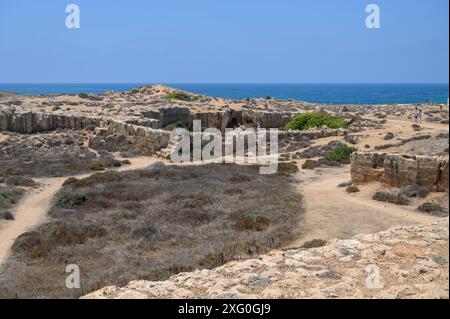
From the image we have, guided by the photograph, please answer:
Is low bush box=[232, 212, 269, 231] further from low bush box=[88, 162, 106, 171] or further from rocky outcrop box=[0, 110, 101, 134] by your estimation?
rocky outcrop box=[0, 110, 101, 134]

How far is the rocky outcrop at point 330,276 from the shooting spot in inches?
250

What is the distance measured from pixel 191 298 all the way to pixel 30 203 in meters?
12.2

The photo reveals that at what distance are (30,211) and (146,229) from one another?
16.8 ft

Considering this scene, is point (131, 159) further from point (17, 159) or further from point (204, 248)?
point (204, 248)

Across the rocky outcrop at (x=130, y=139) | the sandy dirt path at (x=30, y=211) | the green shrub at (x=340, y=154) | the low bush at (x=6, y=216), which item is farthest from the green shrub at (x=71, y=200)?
the green shrub at (x=340, y=154)

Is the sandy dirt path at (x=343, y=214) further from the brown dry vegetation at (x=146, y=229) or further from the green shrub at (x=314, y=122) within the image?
the green shrub at (x=314, y=122)

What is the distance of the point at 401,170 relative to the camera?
57.6 feet

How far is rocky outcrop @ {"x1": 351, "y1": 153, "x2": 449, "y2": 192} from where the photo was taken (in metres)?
16.6

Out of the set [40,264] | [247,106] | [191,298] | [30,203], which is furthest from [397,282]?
[247,106]

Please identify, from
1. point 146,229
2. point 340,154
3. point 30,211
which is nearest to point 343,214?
point 146,229

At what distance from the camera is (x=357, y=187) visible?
1855 centimetres

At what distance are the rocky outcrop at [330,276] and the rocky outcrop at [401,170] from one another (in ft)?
28.8

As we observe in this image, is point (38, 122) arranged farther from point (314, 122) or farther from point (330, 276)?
point (330, 276)

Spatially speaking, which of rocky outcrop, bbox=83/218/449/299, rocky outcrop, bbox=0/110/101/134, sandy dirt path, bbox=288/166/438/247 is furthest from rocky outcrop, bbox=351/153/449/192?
rocky outcrop, bbox=0/110/101/134
